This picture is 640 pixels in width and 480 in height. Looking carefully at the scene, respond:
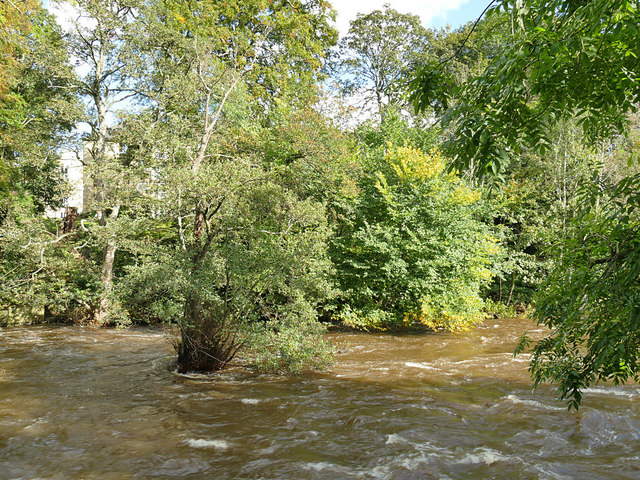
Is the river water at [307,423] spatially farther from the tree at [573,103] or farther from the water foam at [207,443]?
the tree at [573,103]

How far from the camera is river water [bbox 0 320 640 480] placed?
18.9 feet

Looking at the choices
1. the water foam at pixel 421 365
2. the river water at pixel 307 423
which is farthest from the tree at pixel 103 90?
the water foam at pixel 421 365

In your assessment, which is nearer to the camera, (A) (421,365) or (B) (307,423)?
(B) (307,423)

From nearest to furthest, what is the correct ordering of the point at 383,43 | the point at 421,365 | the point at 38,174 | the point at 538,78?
the point at 538,78 < the point at 421,365 < the point at 38,174 < the point at 383,43

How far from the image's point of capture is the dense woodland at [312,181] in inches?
134

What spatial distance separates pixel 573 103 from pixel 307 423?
5.77 meters

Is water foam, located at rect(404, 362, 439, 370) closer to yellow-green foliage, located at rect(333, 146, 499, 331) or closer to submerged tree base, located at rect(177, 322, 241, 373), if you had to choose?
yellow-green foliage, located at rect(333, 146, 499, 331)

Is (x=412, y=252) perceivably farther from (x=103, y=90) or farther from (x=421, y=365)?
(x=103, y=90)

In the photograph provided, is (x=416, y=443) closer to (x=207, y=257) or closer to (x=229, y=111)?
(x=207, y=257)

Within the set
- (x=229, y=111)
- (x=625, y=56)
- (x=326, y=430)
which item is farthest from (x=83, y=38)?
(x=625, y=56)

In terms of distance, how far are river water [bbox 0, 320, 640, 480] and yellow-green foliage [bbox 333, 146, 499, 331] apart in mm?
3770

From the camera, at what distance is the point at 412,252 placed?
15.8 meters

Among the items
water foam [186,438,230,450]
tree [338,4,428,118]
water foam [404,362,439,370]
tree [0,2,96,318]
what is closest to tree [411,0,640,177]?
water foam [186,438,230,450]

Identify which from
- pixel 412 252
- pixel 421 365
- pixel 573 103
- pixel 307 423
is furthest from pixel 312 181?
pixel 573 103
